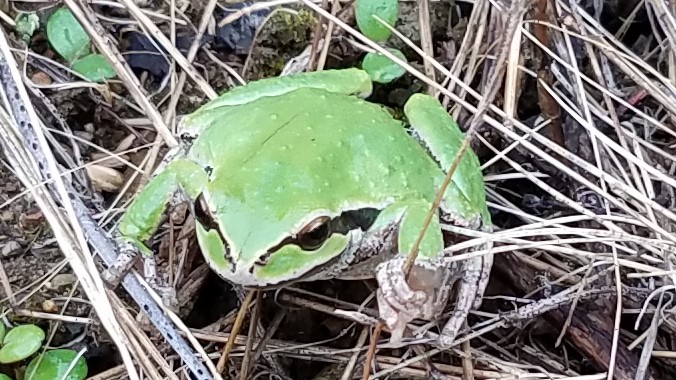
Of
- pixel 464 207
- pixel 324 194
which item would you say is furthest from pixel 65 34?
pixel 464 207

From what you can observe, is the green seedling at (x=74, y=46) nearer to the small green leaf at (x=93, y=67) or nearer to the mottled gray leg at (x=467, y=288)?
the small green leaf at (x=93, y=67)

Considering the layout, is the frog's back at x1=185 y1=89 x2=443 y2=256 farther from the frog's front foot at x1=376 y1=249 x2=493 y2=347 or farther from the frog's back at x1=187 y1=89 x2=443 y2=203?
the frog's front foot at x1=376 y1=249 x2=493 y2=347

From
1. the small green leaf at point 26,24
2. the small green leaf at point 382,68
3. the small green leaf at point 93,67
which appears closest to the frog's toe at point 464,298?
the small green leaf at point 382,68

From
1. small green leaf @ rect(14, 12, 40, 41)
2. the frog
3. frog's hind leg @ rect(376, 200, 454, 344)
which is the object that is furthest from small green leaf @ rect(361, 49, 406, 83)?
small green leaf @ rect(14, 12, 40, 41)

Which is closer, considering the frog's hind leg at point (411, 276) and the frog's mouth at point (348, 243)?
the frog's mouth at point (348, 243)

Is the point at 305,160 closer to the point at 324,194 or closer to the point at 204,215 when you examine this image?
the point at 324,194

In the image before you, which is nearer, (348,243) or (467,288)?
(348,243)

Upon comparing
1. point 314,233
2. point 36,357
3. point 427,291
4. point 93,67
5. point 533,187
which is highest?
point 93,67
